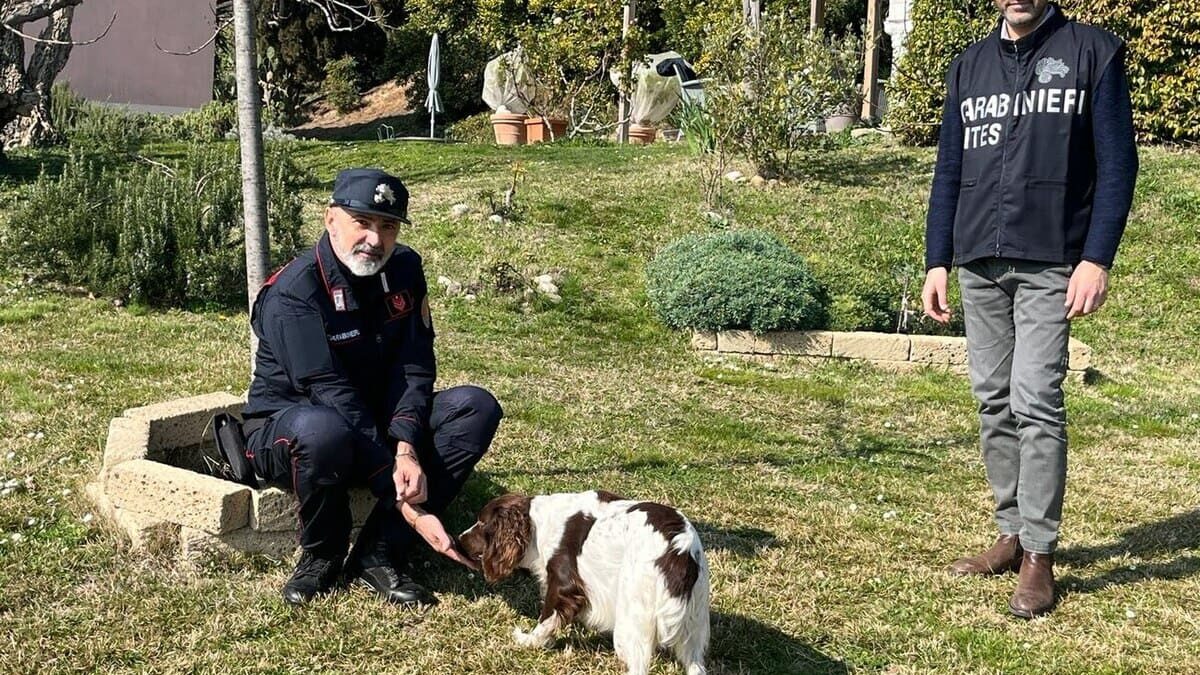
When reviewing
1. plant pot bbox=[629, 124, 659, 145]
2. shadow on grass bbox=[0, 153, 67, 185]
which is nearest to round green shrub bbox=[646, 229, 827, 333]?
shadow on grass bbox=[0, 153, 67, 185]

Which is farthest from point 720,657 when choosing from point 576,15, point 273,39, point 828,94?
point 273,39

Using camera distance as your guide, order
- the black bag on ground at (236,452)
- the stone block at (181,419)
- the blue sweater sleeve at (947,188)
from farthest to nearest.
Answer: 1. the stone block at (181,419)
2. the blue sweater sleeve at (947,188)
3. the black bag on ground at (236,452)

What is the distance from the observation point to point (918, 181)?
40.7 ft

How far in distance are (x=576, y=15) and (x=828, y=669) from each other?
1703 cm

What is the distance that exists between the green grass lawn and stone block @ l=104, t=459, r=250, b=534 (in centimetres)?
17

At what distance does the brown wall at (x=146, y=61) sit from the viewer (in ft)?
69.7

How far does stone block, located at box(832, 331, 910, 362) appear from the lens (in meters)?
7.91

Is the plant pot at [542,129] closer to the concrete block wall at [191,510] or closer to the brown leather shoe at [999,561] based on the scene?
the concrete block wall at [191,510]

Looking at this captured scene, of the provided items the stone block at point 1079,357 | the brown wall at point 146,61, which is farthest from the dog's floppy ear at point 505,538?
the brown wall at point 146,61

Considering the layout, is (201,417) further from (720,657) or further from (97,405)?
(720,657)

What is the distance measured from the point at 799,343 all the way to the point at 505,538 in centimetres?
499

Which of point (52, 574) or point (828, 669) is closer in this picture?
point (828, 669)

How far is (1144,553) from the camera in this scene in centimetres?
430

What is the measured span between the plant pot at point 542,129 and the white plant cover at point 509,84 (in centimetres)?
51
